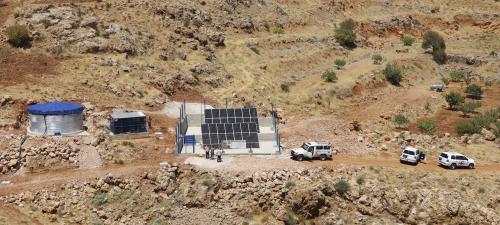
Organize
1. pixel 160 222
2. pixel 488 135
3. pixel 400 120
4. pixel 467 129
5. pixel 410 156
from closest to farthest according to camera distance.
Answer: pixel 160 222 → pixel 410 156 → pixel 488 135 → pixel 467 129 → pixel 400 120

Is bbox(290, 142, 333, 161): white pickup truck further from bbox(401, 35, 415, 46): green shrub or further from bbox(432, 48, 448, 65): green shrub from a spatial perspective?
bbox(401, 35, 415, 46): green shrub

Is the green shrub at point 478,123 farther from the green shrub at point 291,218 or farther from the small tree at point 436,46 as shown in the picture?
the green shrub at point 291,218

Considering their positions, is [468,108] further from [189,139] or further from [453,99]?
[189,139]

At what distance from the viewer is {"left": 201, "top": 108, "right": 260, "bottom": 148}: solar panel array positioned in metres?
39.9

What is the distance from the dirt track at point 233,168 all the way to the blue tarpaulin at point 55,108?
4.76 m

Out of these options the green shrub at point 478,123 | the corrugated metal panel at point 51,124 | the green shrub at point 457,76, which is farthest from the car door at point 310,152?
the green shrub at point 457,76

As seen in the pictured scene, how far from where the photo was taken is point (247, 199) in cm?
3391

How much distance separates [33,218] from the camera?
31.8 metres

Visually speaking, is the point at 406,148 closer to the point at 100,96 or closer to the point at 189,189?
the point at 189,189

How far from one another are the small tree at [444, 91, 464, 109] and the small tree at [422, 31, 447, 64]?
1698 centimetres

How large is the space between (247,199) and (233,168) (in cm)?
286

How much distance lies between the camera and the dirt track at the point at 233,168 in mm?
34062

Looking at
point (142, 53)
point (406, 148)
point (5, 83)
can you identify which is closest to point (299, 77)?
point (142, 53)

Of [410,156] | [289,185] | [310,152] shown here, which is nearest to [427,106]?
[410,156]
